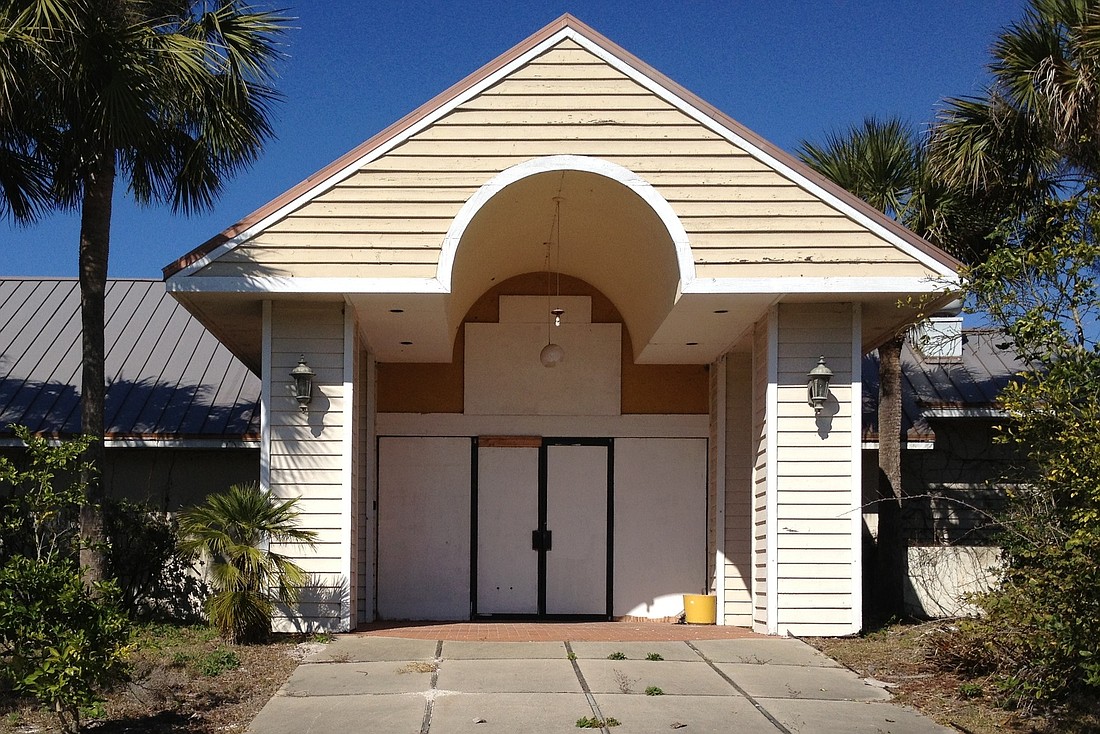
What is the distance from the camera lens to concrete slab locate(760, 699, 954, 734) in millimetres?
7775

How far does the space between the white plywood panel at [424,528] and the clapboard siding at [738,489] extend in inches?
142

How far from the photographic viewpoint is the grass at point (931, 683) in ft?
26.0

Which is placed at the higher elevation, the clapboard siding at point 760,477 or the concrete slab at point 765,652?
the clapboard siding at point 760,477

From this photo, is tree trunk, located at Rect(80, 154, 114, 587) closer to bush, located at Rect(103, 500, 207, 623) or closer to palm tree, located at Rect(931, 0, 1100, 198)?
bush, located at Rect(103, 500, 207, 623)

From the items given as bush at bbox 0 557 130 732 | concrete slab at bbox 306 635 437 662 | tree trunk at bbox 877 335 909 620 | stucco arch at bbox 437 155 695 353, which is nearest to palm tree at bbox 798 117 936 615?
tree trunk at bbox 877 335 909 620

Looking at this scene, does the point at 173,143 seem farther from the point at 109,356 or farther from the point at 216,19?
the point at 109,356

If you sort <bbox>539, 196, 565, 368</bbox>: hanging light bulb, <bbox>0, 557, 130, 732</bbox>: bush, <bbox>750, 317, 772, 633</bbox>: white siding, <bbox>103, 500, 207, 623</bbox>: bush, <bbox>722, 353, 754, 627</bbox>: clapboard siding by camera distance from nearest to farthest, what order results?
<bbox>0, 557, 130, 732</bbox>: bush → <bbox>750, 317, 772, 633</bbox>: white siding → <bbox>103, 500, 207, 623</bbox>: bush → <bbox>539, 196, 565, 368</bbox>: hanging light bulb → <bbox>722, 353, 754, 627</bbox>: clapboard siding

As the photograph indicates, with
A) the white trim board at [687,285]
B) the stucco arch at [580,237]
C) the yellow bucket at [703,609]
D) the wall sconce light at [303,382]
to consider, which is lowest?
the yellow bucket at [703,609]

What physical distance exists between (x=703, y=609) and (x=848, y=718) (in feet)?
20.2

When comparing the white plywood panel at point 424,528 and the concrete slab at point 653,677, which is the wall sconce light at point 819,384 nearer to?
the concrete slab at point 653,677

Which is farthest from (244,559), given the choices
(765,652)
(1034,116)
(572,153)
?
(1034,116)

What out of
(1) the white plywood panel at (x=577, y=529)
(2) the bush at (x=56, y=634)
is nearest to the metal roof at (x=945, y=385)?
(1) the white plywood panel at (x=577, y=529)

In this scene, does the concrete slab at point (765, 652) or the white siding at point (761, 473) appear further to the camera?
the white siding at point (761, 473)

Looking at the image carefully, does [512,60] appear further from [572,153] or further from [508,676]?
[508,676]
